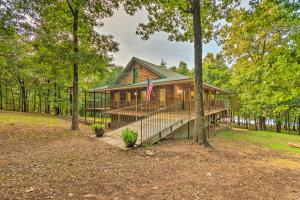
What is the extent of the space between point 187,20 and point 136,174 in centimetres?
927

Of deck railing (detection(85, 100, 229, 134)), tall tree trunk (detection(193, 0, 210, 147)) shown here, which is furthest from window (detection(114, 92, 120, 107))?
tall tree trunk (detection(193, 0, 210, 147))

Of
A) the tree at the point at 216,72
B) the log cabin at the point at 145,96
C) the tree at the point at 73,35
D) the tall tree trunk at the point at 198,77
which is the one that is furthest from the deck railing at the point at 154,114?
the tree at the point at 216,72

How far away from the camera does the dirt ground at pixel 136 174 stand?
350 cm

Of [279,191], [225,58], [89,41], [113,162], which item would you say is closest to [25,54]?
[89,41]

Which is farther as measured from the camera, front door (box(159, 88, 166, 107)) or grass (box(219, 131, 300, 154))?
front door (box(159, 88, 166, 107))

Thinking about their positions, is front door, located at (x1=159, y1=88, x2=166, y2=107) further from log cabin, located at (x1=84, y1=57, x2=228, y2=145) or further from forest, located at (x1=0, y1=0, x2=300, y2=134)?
forest, located at (x1=0, y1=0, x2=300, y2=134)

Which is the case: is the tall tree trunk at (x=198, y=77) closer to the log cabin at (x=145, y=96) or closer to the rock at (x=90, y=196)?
the log cabin at (x=145, y=96)

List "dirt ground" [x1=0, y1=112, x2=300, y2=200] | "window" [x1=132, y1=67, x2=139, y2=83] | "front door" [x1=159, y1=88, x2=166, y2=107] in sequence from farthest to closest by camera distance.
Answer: "window" [x1=132, y1=67, x2=139, y2=83], "front door" [x1=159, y1=88, x2=166, y2=107], "dirt ground" [x1=0, y1=112, x2=300, y2=200]

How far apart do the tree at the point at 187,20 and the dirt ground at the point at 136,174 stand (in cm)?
253

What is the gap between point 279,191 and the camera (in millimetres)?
3863

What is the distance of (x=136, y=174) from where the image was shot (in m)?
4.53

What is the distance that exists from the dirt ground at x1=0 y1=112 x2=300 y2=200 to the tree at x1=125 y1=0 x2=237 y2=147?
253 centimetres

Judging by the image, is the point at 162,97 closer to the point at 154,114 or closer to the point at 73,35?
the point at 154,114

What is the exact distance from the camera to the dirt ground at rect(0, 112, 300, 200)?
3496 mm
